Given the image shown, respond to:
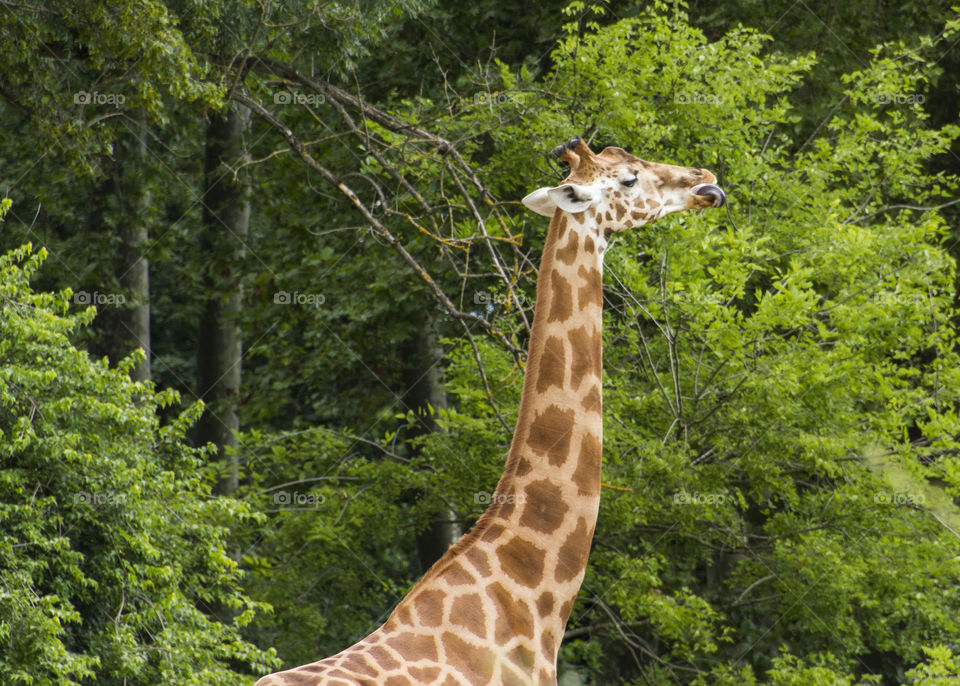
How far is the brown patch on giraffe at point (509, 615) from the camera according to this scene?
477 cm

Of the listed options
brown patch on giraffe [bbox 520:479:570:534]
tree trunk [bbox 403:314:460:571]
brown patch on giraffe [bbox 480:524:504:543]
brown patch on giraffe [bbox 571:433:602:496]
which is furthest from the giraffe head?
tree trunk [bbox 403:314:460:571]

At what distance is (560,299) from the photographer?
5.19 meters

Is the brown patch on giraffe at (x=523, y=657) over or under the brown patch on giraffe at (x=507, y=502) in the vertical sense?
under

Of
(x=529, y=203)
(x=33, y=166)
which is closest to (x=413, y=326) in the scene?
(x=33, y=166)

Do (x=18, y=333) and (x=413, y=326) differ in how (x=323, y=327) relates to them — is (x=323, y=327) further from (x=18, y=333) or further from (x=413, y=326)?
(x=18, y=333)

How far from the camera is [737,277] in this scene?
33.1 feet

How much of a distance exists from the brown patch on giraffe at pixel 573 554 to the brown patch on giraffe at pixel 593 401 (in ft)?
1.35

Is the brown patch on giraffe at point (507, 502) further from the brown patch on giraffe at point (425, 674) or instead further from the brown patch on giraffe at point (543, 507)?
the brown patch on giraffe at point (425, 674)

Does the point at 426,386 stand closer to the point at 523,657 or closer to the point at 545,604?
the point at 545,604

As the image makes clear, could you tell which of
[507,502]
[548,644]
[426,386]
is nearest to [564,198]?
[507,502]

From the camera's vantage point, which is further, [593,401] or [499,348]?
[499,348]

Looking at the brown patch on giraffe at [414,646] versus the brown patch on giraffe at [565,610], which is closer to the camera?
the brown patch on giraffe at [414,646]

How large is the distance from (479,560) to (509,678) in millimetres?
426

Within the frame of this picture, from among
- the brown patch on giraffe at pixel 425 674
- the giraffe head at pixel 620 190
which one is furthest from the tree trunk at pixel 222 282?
the brown patch on giraffe at pixel 425 674
